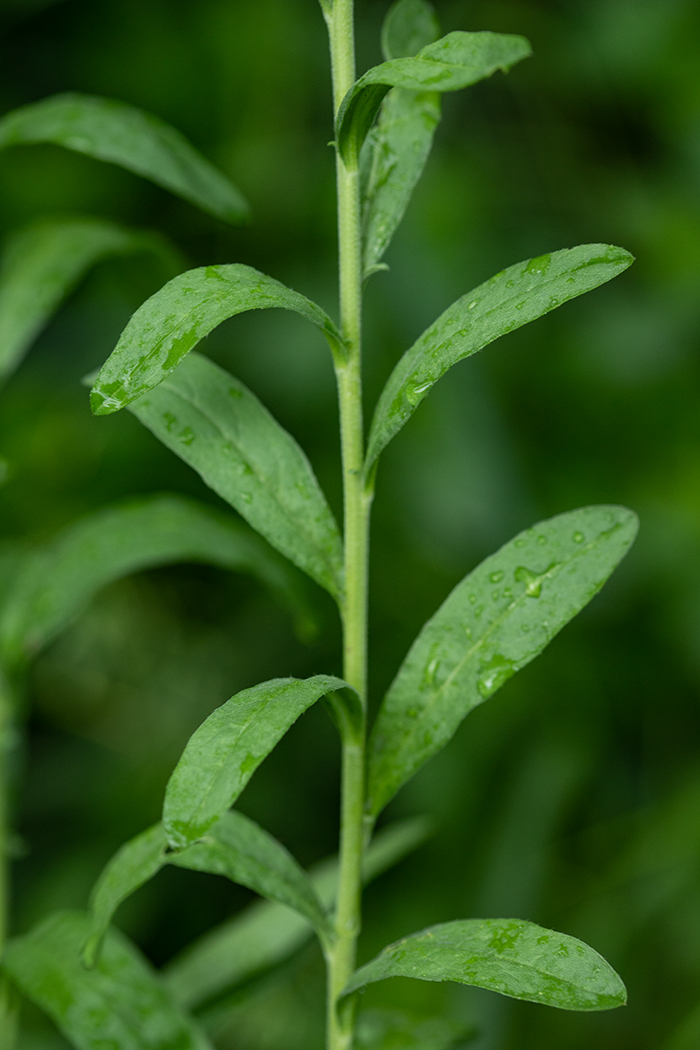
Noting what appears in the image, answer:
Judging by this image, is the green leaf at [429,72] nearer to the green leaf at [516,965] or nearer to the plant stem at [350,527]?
the plant stem at [350,527]

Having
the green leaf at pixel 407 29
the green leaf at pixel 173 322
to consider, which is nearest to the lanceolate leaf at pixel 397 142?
the green leaf at pixel 407 29

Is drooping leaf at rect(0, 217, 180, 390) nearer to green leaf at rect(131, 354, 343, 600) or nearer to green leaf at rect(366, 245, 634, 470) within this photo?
green leaf at rect(131, 354, 343, 600)

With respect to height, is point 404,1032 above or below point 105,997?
below

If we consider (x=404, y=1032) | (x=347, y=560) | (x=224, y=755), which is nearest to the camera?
(x=224, y=755)

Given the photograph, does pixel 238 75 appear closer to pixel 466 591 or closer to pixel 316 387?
pixel 316 387

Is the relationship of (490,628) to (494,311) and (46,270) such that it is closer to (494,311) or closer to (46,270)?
(494,311)

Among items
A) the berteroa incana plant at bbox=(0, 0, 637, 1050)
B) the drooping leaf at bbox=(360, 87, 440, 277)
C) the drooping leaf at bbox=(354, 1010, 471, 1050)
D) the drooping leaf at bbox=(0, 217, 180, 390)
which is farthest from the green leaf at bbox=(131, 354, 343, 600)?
the drooping leaf at bbox=(354, 1010, 471, 1050)

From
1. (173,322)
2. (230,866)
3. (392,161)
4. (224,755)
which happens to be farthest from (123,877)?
(392,161)
